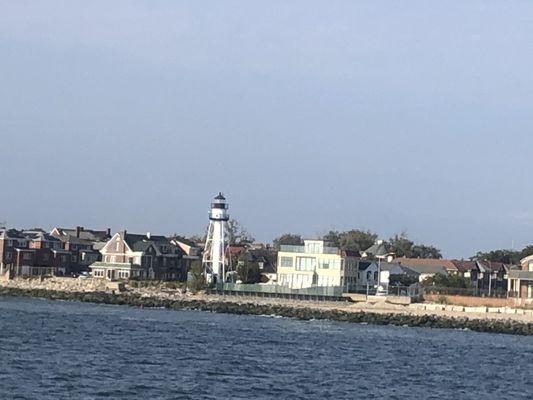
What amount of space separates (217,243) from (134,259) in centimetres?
775

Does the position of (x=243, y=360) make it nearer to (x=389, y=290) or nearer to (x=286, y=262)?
(x=389, y=290)

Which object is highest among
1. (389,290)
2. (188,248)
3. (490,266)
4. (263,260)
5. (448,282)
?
(490,266)

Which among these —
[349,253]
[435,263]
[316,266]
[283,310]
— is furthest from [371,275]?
[283,310]

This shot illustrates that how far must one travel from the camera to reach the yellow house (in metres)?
96.6

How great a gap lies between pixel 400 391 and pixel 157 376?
6944 mm

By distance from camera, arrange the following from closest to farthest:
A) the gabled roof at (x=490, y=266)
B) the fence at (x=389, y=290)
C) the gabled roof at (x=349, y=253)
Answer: the fence at (x=389, y=290) < the gabled roof at (x=349, y=253) < the gabled roof at (x=490, y=266)

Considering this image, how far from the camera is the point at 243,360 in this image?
41.7 metres

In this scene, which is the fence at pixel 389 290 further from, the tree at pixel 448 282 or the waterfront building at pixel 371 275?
the tree at pixel 448 282

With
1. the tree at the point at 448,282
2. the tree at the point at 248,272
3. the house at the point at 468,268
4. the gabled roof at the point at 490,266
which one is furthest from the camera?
the gabled roof at the point at 490,266

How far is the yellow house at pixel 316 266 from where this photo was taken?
96.6m

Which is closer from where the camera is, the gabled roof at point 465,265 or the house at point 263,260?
the house at point 263,260

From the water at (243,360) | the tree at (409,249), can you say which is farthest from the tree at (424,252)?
the water at (243,360)

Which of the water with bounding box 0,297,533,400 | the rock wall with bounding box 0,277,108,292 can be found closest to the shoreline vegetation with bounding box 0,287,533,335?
the rock wall with bounding box 0,277,108,292


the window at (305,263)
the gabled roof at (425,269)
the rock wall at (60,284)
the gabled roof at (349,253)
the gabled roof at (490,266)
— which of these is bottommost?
the rock wall at (60,284)
